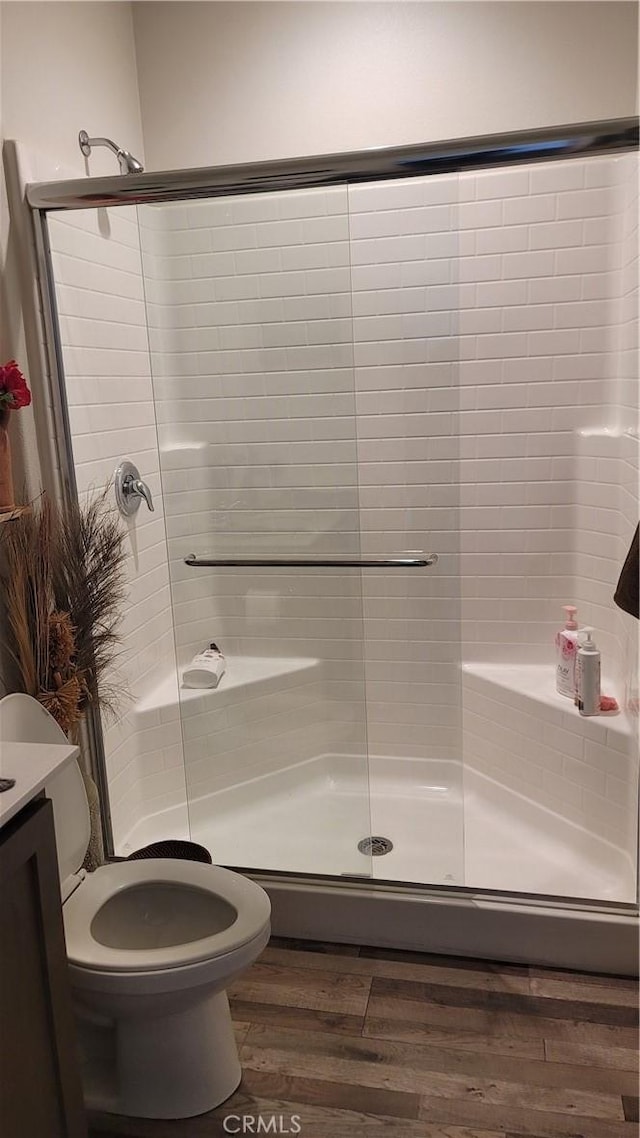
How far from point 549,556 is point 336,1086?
5.38 feet

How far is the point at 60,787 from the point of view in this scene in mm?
1815

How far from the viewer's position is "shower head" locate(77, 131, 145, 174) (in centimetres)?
216

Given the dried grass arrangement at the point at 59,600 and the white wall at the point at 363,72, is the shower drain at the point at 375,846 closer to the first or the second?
the dried grass arrangement at the point at 59,600

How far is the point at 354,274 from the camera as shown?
8.82 feet

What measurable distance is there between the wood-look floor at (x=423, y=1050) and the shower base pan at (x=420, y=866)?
65 millimetres

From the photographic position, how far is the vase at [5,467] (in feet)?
5.86

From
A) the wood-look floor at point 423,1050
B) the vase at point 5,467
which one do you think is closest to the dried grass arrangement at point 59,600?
the vase at point 5,467

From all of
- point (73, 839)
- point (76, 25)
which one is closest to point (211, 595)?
point (73, 839)

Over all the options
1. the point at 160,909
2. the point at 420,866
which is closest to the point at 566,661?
the point at 420,866

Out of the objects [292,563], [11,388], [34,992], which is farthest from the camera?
[292,563]

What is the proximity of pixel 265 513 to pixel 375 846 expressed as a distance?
0.98 meters

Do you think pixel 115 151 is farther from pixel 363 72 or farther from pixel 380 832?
pixel 380 832

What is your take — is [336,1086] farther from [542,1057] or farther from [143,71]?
[143,71]

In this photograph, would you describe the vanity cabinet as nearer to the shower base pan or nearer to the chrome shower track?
the shower base pan
